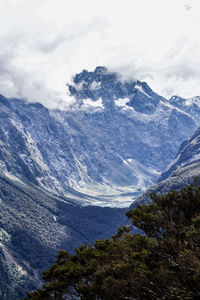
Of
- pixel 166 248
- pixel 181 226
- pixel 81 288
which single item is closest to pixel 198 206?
pixel 181 226

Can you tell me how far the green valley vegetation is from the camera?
46.5 metres

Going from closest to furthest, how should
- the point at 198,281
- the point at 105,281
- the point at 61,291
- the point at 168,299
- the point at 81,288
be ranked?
the point at 198,281
the point at 168,299
the point at 105,281
the point at 81,288
the point at 61,291

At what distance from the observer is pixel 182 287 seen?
46.3 metres

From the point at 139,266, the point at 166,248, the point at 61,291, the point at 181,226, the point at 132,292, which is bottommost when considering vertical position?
the point at 61,291

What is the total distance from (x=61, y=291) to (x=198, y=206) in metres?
27.2

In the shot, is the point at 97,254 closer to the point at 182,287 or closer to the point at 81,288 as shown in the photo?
the point at 81,288

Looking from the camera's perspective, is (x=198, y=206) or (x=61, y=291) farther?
(x=198, y=206)

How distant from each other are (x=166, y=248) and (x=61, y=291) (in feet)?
63.8

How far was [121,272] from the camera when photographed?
51344 millimetres

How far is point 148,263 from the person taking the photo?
52.8 m

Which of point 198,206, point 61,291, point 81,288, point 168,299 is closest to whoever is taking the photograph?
point 168,299

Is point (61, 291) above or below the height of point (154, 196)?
below

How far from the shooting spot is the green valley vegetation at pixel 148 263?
153 feet

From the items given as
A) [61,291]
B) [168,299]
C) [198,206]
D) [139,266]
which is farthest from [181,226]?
[61,291]
